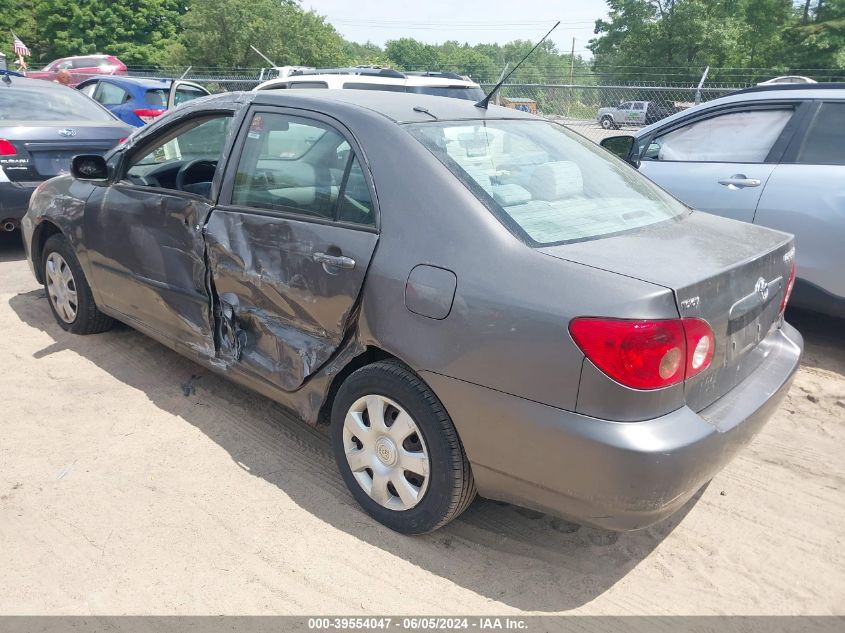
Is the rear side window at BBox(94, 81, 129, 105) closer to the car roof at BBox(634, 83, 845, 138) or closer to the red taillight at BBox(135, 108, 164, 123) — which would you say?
the red taillight at BBox(135, 108, 164, 123)

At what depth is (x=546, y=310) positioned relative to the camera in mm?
2172

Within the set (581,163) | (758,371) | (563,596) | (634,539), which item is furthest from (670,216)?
(563,596)

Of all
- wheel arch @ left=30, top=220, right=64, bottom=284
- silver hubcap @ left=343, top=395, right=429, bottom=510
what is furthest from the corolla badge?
wheel arch @ left=30, top=220, right=64, bottom=284

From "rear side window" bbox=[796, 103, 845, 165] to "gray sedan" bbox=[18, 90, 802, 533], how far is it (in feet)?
6.05

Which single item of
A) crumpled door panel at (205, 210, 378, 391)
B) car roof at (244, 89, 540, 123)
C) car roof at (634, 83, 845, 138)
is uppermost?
car roof at (634, 83, 845, 138)

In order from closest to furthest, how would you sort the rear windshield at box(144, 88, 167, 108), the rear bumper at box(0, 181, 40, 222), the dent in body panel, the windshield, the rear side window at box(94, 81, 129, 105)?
the dent in body panel
the rear bumper at box(0, 181, 40, 222)
the windshield
the rear windshield at box(144, 88, 167, 108)
the rear side window at box(94, 81, 129, 105)

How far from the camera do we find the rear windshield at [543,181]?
2543 millimetres

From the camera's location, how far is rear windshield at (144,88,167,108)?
1205cm

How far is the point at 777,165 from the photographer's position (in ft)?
14.9

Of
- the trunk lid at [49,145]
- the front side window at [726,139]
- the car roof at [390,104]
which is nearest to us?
the car roof at [390,104]

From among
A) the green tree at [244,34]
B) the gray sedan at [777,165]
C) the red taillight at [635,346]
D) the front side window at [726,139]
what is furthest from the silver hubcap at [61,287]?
the green tree at [244,34]

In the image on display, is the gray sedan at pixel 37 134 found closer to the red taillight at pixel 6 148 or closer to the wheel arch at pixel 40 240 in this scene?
the red taillight at pixel 6 148

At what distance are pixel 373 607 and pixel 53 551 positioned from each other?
A: 127 centimetres

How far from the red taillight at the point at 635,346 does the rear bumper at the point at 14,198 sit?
19.2 feet
